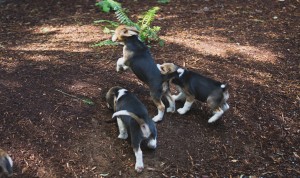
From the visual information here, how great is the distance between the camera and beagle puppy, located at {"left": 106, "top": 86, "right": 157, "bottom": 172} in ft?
17.9

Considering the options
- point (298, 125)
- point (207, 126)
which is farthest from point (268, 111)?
point (207, 126)

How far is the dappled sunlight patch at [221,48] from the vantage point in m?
8.88

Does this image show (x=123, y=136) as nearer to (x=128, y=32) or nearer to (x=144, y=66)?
(x=144, y=66)

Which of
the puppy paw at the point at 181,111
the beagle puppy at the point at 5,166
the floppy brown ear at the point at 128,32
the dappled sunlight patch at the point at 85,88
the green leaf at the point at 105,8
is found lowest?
the green leaf at the point at 105,8

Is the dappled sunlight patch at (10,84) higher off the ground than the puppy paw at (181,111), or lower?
higher

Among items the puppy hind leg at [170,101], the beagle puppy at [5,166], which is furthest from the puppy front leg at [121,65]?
the beagle puppy at [5,166]

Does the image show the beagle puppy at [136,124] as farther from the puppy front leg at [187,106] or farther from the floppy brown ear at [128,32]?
the floppy brown ear at [128,32]

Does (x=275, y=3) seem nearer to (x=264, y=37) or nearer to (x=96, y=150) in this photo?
(x=264, y=37)

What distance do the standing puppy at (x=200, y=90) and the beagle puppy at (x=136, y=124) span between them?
3.33 ft

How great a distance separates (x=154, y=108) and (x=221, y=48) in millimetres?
3207

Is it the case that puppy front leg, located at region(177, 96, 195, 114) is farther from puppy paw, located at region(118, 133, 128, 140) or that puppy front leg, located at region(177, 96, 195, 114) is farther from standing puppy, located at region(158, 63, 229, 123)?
puppy paw, located at region(118, 133, 128, 140)

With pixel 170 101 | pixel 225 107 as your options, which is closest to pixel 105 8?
pixel 170 101

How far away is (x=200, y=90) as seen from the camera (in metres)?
6.35

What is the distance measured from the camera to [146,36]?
30.2 feet
